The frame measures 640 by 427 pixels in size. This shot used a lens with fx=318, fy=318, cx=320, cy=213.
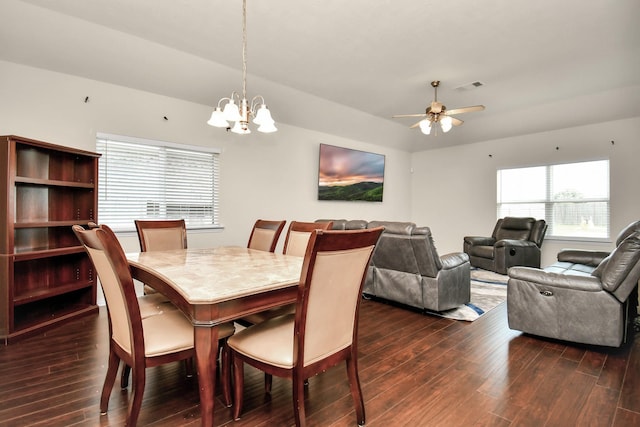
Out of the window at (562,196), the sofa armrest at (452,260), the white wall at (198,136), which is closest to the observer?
the white wall at (198,136)

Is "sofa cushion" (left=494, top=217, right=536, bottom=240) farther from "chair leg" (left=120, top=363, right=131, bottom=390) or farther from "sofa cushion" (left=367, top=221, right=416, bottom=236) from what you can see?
"chair leg" (left=120, top=363, right=131, bottom=390)

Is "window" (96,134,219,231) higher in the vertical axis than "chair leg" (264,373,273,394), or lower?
higher

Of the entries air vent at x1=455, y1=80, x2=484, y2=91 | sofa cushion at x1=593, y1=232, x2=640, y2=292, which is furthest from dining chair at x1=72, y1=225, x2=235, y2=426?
air vent at x1=455, y1=80, x2=484, y2=91

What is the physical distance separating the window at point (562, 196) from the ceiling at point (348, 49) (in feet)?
3.44

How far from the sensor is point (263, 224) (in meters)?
3.33

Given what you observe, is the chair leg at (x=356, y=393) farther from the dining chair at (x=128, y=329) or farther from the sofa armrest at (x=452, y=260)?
the sofa armrest at (x=452, y=260)

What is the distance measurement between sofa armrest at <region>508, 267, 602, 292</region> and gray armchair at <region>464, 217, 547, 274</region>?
285 centimetres

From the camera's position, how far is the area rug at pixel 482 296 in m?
3.45

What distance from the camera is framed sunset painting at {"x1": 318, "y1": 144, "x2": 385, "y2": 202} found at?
19.6 ft

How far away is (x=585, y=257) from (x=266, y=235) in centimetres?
388

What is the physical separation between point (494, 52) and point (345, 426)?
4.03m

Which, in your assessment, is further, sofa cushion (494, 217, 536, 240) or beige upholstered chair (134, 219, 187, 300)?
sofa cushion (494, 217, 536, 240)

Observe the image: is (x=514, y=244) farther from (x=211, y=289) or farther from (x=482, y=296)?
(x=211, y=289)

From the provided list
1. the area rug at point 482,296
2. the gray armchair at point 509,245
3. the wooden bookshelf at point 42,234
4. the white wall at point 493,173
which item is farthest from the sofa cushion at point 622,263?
the wooden bookshelf at point 42,234
